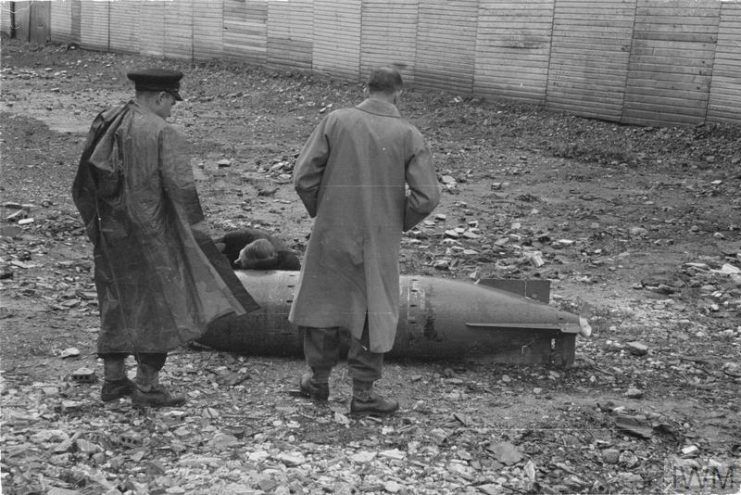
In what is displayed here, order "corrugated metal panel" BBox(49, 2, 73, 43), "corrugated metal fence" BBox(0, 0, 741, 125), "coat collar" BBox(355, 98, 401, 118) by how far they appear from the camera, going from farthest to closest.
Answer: "corrugated metal panel" BBox(49, 2, 73, 43), "corrugated metal fence" BBox(0, 0, 741, 125), "coat collar" BBox(355, 98, 401, 118)

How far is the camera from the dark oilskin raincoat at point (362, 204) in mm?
4789

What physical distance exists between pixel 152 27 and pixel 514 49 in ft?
32.3

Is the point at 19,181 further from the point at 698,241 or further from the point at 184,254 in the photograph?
the point at 698,241

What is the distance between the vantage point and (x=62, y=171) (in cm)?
1084

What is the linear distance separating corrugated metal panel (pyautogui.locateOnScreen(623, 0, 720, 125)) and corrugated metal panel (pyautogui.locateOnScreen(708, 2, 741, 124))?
0.29 ft

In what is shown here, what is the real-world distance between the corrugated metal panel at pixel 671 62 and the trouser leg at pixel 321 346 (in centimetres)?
910

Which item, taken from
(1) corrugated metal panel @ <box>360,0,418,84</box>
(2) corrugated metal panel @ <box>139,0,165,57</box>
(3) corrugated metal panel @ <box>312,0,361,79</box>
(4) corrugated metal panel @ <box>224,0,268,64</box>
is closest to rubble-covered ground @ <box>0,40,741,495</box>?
(1) corrugated metal panel @ <box>360,0,418,84</box>

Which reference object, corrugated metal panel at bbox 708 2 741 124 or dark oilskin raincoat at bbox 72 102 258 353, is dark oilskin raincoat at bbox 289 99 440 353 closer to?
dark oilskin raincoat at bbox 72 102 258 353

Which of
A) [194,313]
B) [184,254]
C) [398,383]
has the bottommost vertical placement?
[398,383]

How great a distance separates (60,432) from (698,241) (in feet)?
21.4

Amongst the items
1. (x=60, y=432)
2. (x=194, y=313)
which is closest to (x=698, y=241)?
(x=194, y=313)

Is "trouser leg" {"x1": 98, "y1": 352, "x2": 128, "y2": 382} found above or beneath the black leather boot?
above

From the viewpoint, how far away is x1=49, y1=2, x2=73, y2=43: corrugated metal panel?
23.3 m

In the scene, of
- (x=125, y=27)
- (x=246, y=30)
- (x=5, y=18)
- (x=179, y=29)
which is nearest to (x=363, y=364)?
(x=246, y=30)
